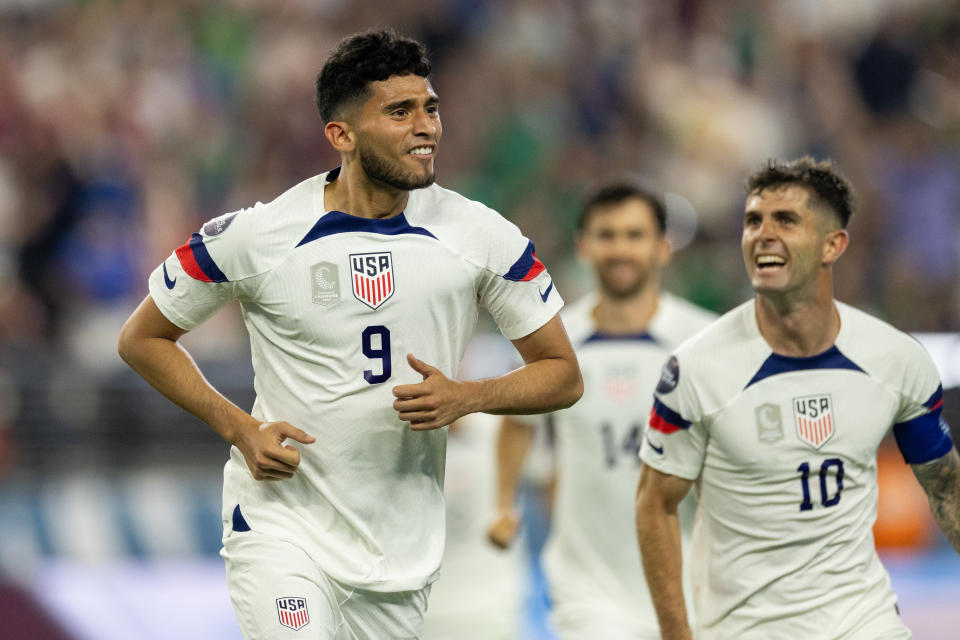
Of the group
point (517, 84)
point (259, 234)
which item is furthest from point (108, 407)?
point (259, 234)

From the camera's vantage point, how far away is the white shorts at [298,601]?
179 inches

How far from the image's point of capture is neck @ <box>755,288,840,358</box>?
5.11 metres

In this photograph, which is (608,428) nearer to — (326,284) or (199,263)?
(326,284)

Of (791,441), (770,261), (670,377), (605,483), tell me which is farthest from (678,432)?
(605,483)

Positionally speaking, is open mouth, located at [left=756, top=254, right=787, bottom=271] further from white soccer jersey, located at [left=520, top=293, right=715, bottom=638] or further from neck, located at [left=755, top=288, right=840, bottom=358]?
white soccer jersey, located at [left=520, top=293, right=715, bottom=638]

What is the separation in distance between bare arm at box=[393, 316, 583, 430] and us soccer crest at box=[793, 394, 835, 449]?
77cm

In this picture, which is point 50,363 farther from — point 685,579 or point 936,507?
point 936,507

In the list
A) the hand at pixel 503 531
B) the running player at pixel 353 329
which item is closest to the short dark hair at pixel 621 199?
the hand at pixel 503 531

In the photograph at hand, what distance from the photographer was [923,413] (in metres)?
5.11

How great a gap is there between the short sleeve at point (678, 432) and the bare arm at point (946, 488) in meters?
0.77

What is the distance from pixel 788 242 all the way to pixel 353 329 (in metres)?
1.52

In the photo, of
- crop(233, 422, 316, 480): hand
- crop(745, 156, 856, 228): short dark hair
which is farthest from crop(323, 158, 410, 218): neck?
crop(745, 156, 856, 228): short dark hair

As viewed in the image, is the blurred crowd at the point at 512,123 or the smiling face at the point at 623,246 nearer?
the smiling face at the point at 623,246

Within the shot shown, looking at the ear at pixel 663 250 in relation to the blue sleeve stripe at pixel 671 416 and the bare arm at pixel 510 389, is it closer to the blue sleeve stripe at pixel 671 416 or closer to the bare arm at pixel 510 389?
the blue sleeve stripe at pixel 671 416
